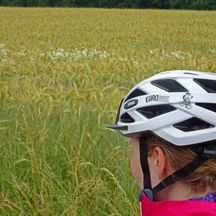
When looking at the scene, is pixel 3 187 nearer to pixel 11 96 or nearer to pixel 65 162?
pixel 65 162

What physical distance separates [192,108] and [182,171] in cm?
16

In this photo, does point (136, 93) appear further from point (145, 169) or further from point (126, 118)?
point (145, 169)

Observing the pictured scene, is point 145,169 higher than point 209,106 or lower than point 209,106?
lower

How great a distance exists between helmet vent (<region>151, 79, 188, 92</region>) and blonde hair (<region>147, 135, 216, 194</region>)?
0.15m

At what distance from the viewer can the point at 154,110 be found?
1.86m

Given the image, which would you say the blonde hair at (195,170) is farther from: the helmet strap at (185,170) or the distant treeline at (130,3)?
the distant treeline at (130,3)

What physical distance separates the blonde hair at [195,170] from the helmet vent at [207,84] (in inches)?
→ 6.8

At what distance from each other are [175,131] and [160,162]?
0.09m

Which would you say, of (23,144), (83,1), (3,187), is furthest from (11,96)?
(83,1)

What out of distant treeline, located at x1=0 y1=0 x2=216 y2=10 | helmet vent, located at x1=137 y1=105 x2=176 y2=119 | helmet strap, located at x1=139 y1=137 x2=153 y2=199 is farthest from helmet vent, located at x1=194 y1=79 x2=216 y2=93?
distant treeline, located at x1=0 y1=0 x2=216 y2=10

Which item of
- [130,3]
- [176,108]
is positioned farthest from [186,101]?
[130,3]

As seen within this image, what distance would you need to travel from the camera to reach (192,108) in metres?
1.79

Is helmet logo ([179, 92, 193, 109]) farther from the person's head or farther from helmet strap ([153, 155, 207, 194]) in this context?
helmet strap ([153, 155, 207, 194])

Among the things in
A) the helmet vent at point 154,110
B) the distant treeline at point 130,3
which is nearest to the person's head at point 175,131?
the helmet vent at point 154,110
